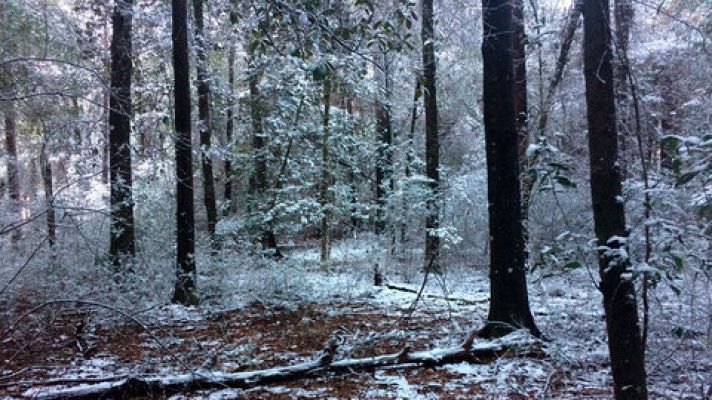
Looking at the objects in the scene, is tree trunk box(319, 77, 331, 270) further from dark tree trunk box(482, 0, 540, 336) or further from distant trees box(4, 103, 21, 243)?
dark tree trunk box(482, 0, 540, 336)

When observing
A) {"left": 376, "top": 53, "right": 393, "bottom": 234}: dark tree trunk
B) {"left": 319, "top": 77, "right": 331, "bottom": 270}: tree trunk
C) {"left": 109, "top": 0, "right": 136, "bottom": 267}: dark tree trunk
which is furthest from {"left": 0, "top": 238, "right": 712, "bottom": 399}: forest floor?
{"left": 376, "top": 53, "right": 393, "bottom": 234}: dark tree trunk

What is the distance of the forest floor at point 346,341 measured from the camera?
4.30 metres

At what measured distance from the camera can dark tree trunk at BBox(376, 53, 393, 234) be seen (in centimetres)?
1341

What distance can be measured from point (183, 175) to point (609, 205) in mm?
6803

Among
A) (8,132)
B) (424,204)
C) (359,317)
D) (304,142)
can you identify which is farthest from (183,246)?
(8,132)

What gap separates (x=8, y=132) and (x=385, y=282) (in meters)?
10.2

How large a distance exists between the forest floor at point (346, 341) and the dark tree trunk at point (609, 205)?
0.81 m

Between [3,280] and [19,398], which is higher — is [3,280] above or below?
above

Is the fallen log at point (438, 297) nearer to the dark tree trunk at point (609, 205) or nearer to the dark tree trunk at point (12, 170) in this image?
the dark tree trunk at point (609, 205)

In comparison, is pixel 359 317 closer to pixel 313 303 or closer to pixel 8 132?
pixel 313 303

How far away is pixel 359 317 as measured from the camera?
7422mm

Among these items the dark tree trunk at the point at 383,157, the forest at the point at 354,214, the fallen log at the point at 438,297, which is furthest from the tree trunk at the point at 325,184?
the fallen log at the point at 438,297

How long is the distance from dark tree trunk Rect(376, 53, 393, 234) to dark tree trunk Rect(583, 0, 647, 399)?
865 cm

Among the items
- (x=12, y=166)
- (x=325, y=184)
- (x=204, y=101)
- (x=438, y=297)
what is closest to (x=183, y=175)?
(x=438, y=297)
